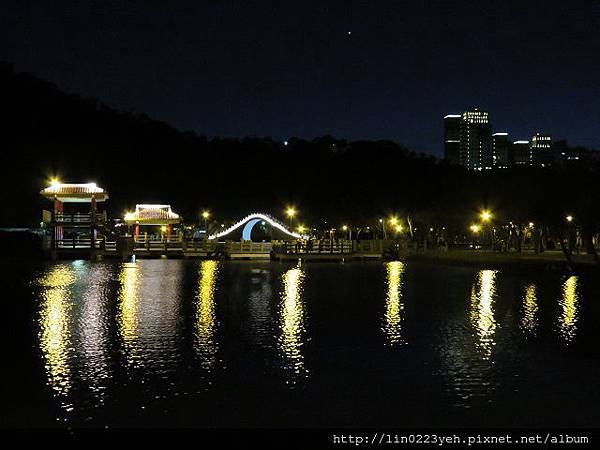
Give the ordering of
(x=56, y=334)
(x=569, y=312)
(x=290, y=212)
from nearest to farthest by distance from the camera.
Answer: (x=56, y=334) < (x=569, y=312) < (x=290, y=212)

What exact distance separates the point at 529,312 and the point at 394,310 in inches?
151

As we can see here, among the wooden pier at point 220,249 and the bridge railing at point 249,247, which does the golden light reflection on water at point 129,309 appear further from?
the bridge railing at point 249,247

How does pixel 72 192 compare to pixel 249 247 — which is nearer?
pixel 72 192

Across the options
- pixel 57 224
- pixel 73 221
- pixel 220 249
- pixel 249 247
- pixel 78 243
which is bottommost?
pixel 220 249

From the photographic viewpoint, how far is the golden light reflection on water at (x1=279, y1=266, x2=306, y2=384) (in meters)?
12.2

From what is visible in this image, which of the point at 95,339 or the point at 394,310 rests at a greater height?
the point at 394,310

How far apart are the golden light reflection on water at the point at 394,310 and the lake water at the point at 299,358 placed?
71 millimetres

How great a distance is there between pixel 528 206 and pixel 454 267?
26.9 feet

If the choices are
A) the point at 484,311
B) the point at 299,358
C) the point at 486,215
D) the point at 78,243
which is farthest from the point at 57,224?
the point at 299,358

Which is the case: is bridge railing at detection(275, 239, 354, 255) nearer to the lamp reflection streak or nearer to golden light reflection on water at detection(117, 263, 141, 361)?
golden light reflection on water at detection(117, 263, 141, 361)

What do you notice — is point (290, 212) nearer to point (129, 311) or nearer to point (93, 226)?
point (93, 226)

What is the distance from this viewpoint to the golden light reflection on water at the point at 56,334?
1088cm

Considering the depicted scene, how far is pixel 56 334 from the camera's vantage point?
49.4 feet

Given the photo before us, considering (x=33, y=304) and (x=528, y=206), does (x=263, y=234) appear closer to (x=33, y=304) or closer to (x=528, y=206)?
Result: (x=528, y=206)
